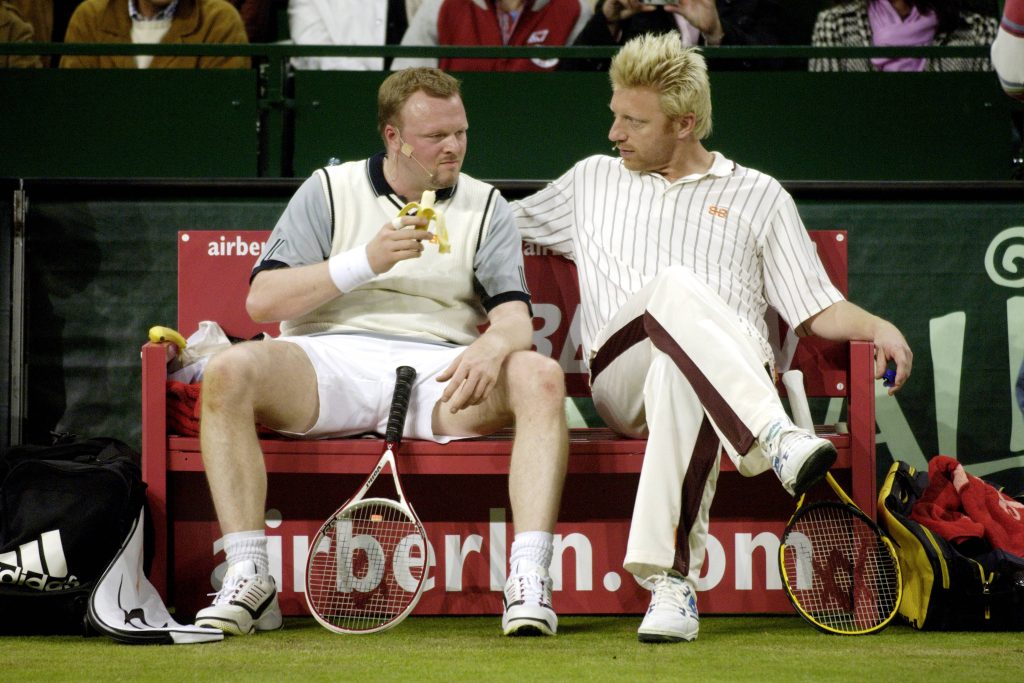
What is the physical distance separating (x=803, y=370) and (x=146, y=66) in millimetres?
3360

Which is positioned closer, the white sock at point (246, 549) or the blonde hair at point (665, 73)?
the white sock at point (246, 549)

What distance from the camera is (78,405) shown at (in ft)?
14.8

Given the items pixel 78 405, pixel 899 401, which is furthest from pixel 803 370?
pixel 78 405

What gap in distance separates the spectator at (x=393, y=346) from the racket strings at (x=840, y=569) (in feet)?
2.13

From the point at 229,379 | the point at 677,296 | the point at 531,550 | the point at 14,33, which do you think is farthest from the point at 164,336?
the point at 14,33

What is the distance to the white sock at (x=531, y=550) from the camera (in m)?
3.01

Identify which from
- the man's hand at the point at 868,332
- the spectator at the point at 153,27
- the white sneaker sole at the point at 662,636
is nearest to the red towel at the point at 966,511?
the man's hand at the point at 868,332

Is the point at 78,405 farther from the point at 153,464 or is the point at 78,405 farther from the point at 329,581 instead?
the point at 329,581

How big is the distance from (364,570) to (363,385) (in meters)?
0.48

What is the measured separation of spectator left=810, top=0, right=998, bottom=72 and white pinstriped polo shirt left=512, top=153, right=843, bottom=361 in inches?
86.9

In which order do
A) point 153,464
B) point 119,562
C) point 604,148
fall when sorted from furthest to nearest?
point 604,148
point 153,464
point 119,562

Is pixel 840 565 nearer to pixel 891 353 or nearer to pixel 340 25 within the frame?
pixel 891 353

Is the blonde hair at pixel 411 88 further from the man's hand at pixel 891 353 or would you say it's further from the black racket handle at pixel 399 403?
the man's hand at pixel 891 353

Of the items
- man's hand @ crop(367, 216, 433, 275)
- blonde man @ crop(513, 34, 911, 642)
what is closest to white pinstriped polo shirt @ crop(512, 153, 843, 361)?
blonde man @ crop(513, 34, 911, 642)
